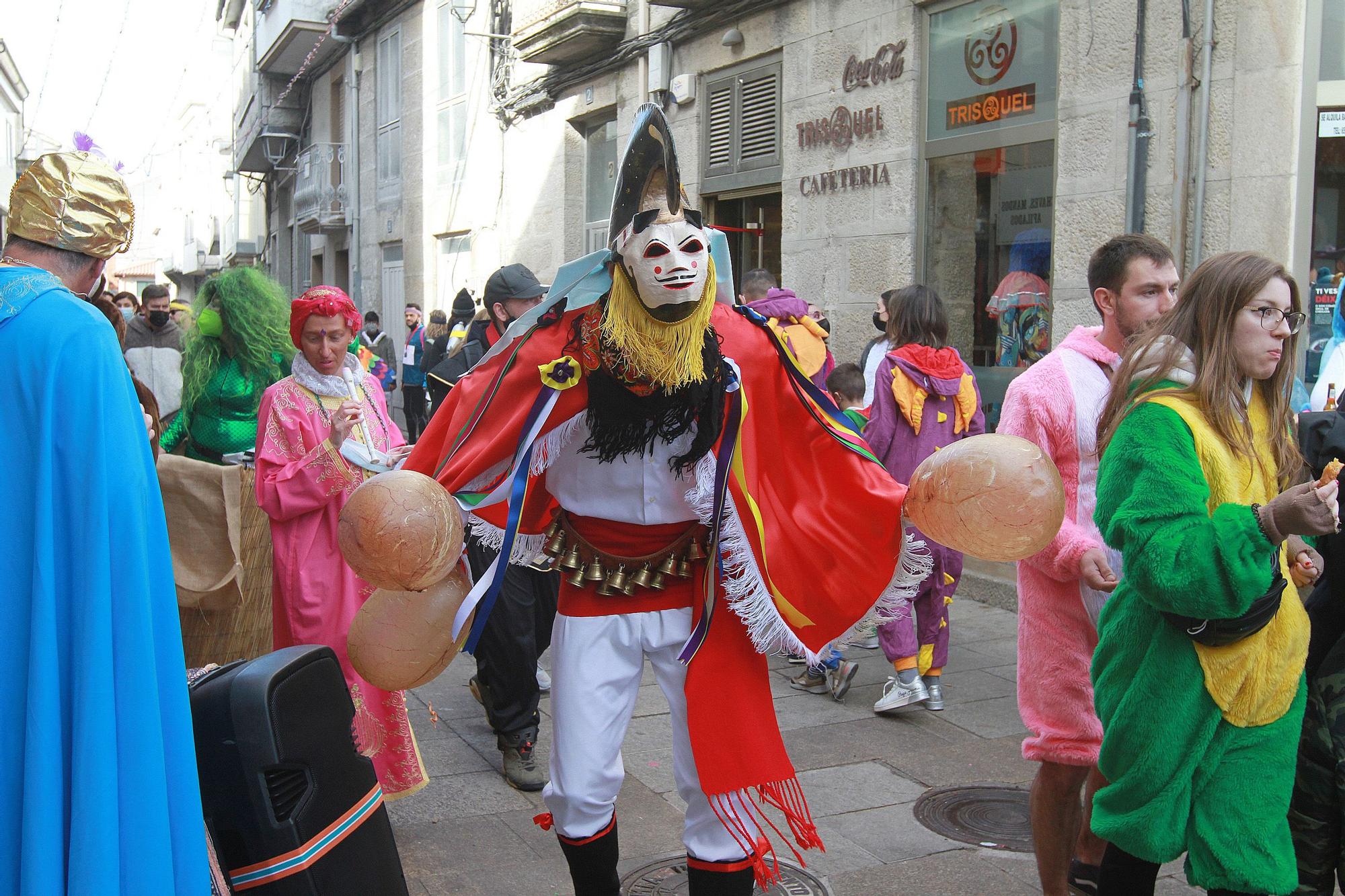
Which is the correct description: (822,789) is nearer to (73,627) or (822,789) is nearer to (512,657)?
(512,657)

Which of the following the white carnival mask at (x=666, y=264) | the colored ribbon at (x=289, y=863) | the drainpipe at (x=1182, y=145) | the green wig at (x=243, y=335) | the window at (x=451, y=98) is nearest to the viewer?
the colored ribbon at (x=289, y=863)

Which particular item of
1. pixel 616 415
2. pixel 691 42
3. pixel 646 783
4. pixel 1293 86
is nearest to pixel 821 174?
pixel 691 42

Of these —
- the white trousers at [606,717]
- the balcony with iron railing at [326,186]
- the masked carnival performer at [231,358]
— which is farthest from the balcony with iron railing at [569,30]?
the white trousers at [606,717]

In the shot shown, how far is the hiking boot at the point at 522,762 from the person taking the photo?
4.30 meters

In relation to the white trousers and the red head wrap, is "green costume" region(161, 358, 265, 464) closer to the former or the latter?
the red head wrap

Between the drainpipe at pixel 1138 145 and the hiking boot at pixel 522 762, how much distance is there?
460cm

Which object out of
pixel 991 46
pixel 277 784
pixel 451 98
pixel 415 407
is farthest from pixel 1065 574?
pixel 451 98

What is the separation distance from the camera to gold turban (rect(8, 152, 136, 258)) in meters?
2.15

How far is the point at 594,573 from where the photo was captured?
112 inches

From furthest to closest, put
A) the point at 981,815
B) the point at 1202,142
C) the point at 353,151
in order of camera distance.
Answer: the point at 353,151 → the point at 1202,142 → the point at 981,815

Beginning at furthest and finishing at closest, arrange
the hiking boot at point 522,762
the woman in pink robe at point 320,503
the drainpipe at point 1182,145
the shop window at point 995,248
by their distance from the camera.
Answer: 1. the shop window at point 995,248
2. the drainpipe at point 1182,145
3. the hiking boot at point 522,762
4. the woman in pink robe at point 320,503

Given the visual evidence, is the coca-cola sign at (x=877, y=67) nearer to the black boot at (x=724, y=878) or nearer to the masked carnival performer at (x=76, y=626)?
the black boot at (x=724, y=878)

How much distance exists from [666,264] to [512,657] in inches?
82.9

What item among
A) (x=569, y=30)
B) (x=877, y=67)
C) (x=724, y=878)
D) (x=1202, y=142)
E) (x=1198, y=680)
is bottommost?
(x=724, y=878)
